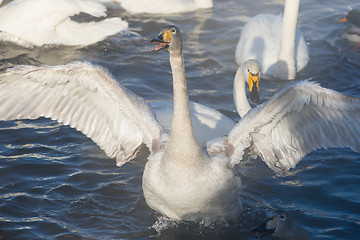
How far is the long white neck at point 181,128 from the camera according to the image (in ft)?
19.8

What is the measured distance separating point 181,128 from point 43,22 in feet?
23.5

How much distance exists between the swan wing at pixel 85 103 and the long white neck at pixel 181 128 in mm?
983

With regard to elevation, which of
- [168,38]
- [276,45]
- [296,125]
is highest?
[168,38]

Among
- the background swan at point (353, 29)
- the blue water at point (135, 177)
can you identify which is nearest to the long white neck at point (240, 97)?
the blue water at point (135, 177)

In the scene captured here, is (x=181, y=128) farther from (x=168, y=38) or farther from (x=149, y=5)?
(x=149, y=5)

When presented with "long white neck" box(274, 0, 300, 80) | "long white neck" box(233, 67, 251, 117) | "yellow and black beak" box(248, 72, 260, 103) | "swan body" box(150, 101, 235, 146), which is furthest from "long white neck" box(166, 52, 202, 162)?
"long white neck" box(274, 0, 300, 80)

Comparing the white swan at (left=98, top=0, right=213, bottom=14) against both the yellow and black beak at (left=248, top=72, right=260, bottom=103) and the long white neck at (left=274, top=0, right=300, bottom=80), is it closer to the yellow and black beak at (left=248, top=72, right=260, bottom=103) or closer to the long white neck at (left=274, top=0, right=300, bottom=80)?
the long white neck at (left=274, top=0, right=300, bottom=80)

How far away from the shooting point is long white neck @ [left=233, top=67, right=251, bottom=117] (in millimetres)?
9195

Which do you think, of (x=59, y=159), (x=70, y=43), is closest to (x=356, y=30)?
(x=70, y=43)

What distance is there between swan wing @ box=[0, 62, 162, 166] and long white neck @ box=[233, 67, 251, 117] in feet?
7.90

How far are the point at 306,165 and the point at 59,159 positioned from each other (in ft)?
12.2

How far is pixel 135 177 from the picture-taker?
8.31 meters

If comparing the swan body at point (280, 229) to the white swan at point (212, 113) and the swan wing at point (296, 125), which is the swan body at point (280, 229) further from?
the white swan at point (212, 113)

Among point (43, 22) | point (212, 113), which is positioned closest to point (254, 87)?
point (212, 113)
